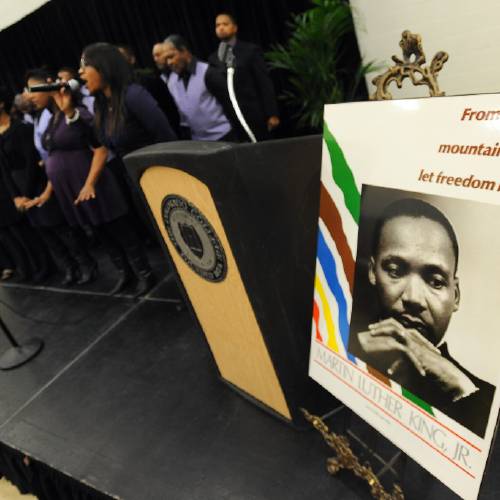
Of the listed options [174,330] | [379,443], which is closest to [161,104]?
[174,330]

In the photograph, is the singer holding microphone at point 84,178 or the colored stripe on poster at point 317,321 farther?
the singer holding microphone at point 84,178

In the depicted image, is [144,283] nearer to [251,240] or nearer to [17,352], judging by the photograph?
[17,352]

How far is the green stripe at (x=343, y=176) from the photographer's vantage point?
0.70 metres

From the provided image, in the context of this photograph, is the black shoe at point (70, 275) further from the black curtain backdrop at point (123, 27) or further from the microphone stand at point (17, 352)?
Result: the black curtain backdrop at point (123, 27)

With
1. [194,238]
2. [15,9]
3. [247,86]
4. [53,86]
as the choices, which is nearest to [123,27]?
[15,9]

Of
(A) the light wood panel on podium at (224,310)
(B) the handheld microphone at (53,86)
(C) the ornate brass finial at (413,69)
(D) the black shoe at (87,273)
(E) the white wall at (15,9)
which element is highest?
(E) the white wall at (15,9)

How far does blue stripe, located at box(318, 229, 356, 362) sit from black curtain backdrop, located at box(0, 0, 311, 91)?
296 cm

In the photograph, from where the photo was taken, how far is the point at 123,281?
243cm

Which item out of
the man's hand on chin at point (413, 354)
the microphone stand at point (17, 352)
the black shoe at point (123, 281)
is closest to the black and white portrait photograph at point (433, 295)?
→ the man's hand on chin at point (413, 354)

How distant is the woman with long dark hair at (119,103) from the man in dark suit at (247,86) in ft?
1.90

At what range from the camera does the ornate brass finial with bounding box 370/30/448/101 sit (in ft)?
2.08

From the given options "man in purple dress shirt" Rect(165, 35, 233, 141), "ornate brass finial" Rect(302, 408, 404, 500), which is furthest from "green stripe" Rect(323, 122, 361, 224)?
"man in purple dress shirt" Rect(165, 35, 233, 141)

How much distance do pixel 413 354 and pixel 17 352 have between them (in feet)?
6.54

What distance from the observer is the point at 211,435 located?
124 centimetres
